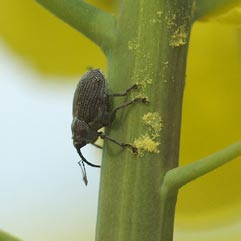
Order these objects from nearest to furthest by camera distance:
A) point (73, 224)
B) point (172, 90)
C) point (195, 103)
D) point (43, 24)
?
point (172, 90) → point (195, 103) → point (43, 24) → point (73, 224)

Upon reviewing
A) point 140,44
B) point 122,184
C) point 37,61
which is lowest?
point 122,184

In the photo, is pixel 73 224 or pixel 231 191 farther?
pixel 73 224

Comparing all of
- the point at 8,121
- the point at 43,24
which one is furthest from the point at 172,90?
the point at 8,121

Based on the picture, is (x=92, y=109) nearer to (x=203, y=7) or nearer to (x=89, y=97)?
(x=89, y=97)

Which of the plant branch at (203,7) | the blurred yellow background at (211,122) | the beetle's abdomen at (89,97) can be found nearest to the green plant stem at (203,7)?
the plant branch at (203,7)

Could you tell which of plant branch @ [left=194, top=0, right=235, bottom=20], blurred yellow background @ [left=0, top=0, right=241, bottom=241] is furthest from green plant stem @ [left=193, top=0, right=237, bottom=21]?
blurred yellow background @ [left=0, top=0, right=241, bottom=241]

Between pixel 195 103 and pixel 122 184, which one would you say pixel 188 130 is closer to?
pixel 195 103

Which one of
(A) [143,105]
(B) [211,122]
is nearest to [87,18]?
(A) [143,105]
